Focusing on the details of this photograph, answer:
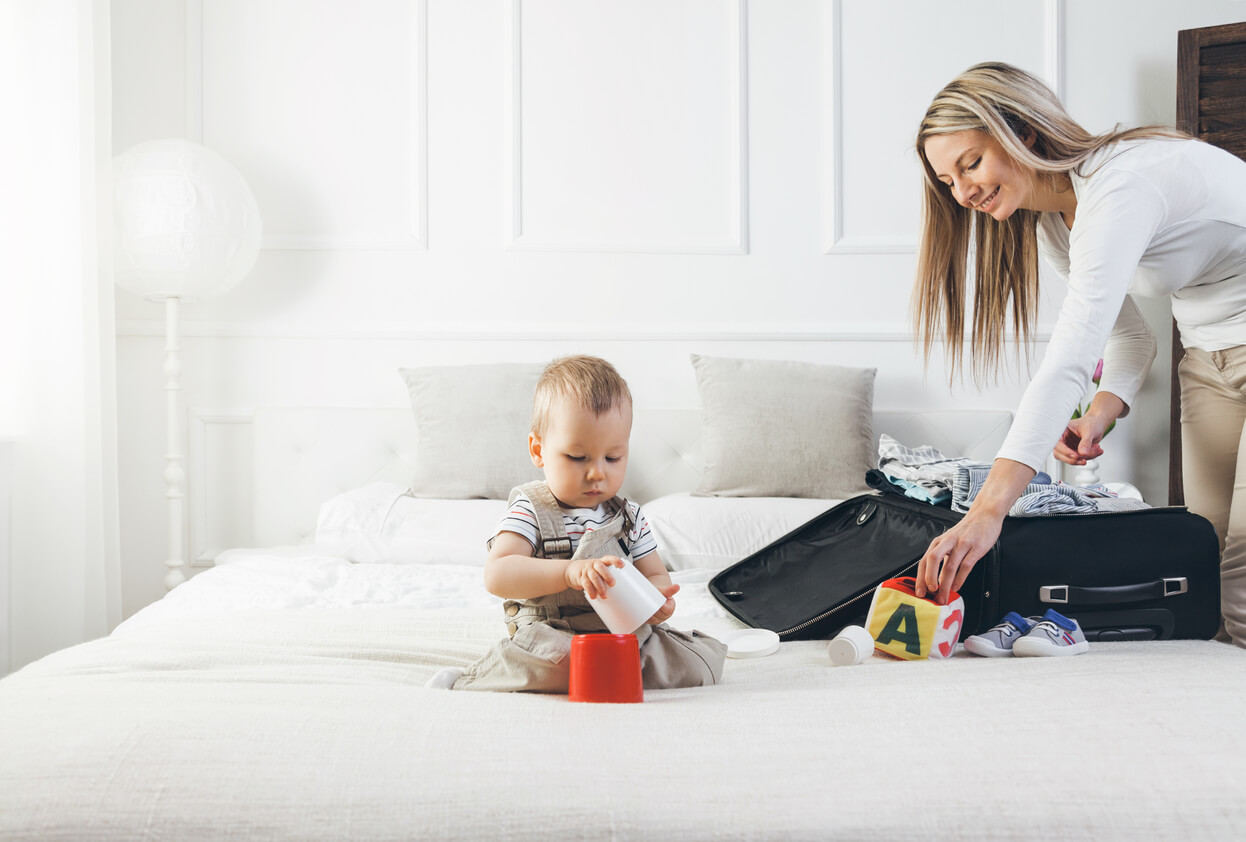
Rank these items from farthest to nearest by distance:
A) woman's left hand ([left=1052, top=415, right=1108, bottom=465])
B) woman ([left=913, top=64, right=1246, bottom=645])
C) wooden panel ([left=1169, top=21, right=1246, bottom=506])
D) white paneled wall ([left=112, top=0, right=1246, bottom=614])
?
white paneled wall ([left=112, top=0, right=1246, bottom=614]), wooden panel ([left=1169, top=21, right=1246, bottom=506]), woman's left hand ([left=1052, top=415, right=1108, bottom=465]), woman ([left=913, top=64, right=1246, bottom=645])

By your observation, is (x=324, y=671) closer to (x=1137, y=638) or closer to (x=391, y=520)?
(x=391, y=520)

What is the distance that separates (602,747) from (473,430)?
4.90 ft

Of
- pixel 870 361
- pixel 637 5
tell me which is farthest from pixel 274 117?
pixel 870 361

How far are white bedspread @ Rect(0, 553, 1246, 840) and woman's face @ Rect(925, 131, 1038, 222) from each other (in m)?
0.73

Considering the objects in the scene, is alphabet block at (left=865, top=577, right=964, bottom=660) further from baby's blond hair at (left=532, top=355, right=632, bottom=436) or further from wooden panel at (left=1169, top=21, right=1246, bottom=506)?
wooden panel at (left=1169, top=21, right=1246, bottom=506)

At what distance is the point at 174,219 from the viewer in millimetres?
2062

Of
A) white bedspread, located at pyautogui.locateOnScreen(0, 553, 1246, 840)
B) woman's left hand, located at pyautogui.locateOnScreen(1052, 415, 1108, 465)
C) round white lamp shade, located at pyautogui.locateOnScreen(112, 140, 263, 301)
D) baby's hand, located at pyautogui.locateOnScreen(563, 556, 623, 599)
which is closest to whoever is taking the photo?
white bedspread, located at pyautogui.locateOnScreen(0, 553, 1246, 840)

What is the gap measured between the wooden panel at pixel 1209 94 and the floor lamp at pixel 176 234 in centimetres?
261

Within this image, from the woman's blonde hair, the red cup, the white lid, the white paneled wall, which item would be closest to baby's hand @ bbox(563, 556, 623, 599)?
the red cup

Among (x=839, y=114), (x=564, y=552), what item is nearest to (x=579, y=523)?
(x=564, y=552)

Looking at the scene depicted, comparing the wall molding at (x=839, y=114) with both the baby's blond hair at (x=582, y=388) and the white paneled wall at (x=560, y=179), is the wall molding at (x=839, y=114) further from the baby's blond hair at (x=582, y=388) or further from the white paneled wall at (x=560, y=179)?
the baby's blond hair at (x=582, y=388)

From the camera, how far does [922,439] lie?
7.98 feet

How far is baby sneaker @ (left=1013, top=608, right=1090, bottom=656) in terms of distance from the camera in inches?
42.1

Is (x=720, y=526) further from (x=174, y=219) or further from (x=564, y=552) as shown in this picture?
(x=174, y=219)
